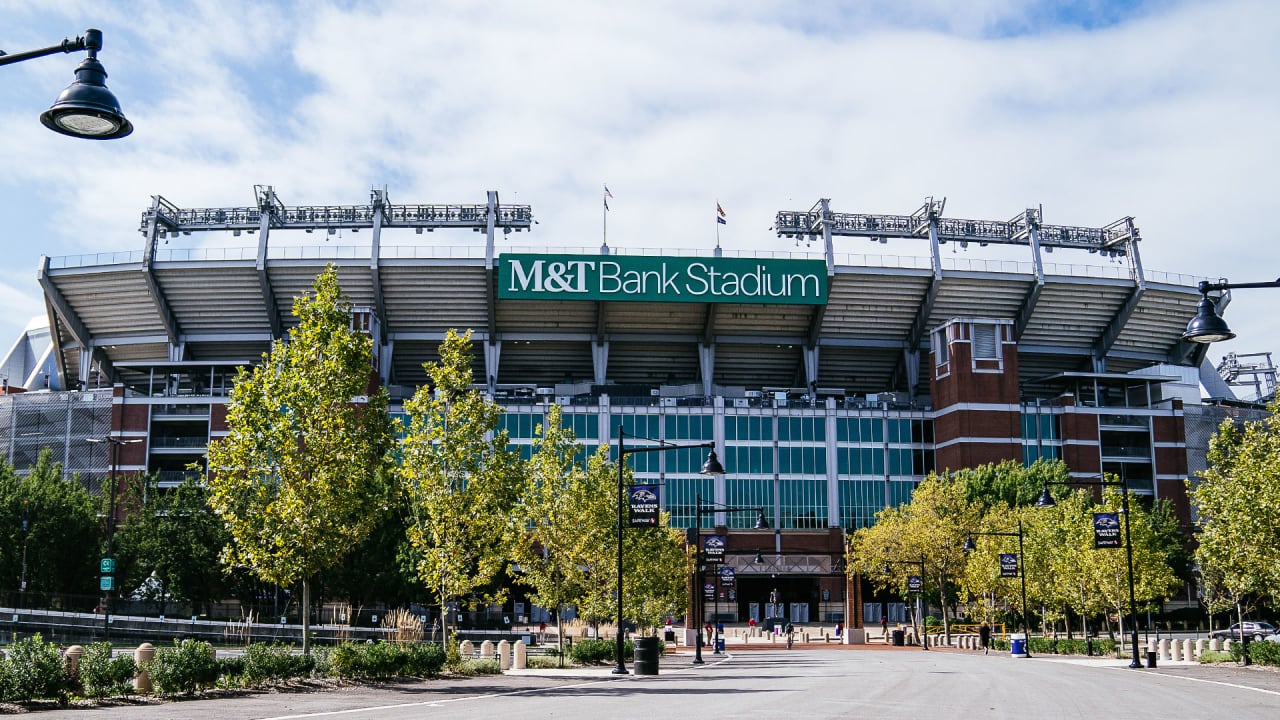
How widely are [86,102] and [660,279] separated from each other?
85757 mm

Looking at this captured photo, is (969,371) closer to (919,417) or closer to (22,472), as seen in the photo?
(919,417)

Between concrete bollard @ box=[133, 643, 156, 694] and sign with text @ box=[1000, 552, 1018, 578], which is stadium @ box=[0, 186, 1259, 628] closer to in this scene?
sign with text @ box=[1000, 552, 1018, 578]

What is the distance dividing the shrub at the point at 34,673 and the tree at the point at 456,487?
1473cm

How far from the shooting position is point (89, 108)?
39.6ft

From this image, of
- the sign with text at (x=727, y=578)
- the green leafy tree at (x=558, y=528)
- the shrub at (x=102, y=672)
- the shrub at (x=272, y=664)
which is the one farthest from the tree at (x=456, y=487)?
A: the sign with text at (x=727, y=578)

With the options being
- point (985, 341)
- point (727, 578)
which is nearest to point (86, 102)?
point (727, 578)

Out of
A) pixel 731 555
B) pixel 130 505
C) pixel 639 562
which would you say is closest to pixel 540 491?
pixel 639 562

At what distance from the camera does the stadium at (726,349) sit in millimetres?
98125

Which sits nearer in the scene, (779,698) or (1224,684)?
(779,698)

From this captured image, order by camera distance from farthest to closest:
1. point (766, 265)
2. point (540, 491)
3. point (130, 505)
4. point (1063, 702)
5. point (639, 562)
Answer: point (766, 265), point (130, 505), point (639, 562), point (540, 491), point (1063, 702)

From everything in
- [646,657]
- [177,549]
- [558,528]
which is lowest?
[646,657]

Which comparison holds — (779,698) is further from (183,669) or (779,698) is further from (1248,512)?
(1248,512)

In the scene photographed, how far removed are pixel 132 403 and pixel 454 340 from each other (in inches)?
2810

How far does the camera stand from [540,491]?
154ft
